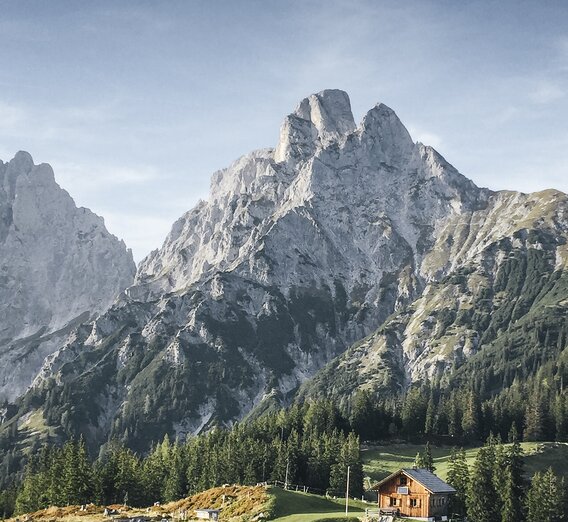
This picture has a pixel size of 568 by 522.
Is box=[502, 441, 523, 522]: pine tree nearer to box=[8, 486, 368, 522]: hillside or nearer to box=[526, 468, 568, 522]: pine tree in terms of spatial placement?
box=[526, 468, 568, 522]: pine tree

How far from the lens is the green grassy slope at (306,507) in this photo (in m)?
106

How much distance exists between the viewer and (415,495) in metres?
117

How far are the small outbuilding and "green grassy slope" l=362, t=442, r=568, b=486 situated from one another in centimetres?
6142

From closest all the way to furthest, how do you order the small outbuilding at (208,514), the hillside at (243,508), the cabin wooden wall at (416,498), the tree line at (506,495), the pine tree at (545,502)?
the hillside at (243,508) < the small outbuilding at (208,514) < the pine tree at (545,502) < the tree line at (506,495) < the cabin wooden wall at (416,498)

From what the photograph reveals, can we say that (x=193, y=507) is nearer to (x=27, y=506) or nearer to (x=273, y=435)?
(x=27, y=506)

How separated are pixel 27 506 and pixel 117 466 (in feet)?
72.9

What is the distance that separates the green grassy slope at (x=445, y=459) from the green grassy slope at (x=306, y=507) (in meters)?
37.9

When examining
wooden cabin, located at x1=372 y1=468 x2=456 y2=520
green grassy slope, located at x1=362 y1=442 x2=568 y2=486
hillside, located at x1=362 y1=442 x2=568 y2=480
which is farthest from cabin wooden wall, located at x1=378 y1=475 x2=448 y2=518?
hillside, located at x1=362 y1=442 x2=568 y2=480

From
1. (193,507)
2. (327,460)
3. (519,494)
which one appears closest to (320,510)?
(193,507)

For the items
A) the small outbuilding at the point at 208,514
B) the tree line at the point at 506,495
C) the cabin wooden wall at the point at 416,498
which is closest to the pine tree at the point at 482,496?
the tree line at the point at 506,495

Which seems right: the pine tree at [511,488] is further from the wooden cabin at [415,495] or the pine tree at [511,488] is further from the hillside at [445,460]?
the hillside at [445,460]

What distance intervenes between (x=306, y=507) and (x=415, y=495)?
58.9 ft

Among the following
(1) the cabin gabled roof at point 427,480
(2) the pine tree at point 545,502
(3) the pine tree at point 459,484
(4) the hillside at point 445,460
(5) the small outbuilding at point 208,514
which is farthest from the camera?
(4) the hillside at point 445,460

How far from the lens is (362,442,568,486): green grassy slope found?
164m
